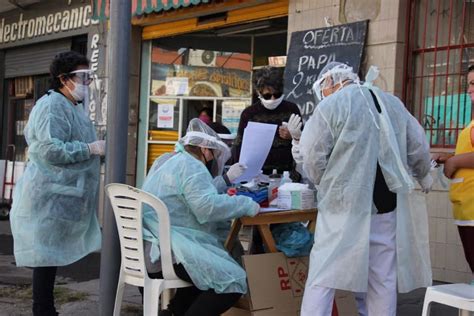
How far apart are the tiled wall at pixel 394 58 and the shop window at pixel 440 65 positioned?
16 cm

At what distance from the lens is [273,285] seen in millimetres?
4055

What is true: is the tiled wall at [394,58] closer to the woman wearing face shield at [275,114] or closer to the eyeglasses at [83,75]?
the woman wearing face shield at [275,114]

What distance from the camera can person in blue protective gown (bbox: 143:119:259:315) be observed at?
369cm

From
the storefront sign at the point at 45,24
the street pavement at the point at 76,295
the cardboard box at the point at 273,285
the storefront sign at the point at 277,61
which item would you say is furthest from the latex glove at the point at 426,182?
the storefront sign at the point at 45,24

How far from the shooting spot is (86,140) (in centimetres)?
450

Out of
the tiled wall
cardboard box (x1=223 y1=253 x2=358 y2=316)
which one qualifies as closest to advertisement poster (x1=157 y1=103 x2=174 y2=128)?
the tiled wall

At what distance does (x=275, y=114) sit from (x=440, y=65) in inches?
91.9

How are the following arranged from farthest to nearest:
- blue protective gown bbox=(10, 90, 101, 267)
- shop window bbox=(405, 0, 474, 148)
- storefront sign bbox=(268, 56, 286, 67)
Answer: storefront sign bbox=(268, 56, 286, 67)
shop window bbox=(405, 0, 474, 148)
blue protective gown bbox=(10, 90, 101, 267)

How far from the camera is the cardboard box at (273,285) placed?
13.0 ft

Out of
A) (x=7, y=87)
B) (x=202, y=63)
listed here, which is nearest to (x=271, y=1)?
(x=202, y=63)

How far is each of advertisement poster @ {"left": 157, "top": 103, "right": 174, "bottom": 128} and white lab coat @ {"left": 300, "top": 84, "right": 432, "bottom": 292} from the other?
6.49 meters

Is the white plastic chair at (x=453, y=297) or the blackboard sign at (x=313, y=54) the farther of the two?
the blackboard sign at (x=313, y=54)

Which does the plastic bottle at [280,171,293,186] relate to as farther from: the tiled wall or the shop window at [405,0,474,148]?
the shop window at [405,0,474,148]

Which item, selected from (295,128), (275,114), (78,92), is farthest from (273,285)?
(78,92)
